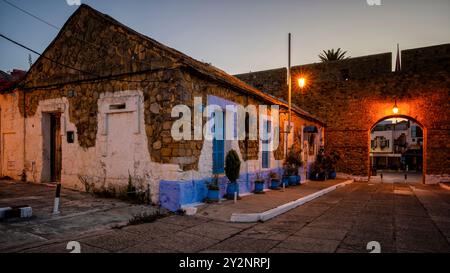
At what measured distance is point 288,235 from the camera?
5488 millimetres

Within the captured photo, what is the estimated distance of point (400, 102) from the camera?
1750cm

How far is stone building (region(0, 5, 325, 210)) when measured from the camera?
737 cm

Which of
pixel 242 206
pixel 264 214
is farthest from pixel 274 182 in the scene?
pixel 264 214

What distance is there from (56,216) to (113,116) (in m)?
3.25

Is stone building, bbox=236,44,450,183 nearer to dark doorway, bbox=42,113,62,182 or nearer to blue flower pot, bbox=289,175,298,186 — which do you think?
blue flower pot, bbox=289,175,298,186

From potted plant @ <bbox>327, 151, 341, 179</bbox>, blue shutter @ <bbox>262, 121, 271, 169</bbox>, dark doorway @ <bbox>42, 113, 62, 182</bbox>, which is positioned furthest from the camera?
potted plant @ <bbox>327, 151, 341, 179</bbox>

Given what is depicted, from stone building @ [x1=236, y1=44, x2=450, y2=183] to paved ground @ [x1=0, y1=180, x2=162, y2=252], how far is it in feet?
51.4

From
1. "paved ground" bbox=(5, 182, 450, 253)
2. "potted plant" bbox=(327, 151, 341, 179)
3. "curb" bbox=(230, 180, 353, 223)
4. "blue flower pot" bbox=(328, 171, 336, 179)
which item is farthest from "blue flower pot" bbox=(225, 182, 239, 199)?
"blue flower pot" bbox=(328, 171, 336, 179)

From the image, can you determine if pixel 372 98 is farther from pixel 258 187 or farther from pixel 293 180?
pixel 258 187

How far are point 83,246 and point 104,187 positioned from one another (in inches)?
168

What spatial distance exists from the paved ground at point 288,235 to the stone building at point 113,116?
165 cm

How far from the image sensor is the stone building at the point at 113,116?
7.37 metres
